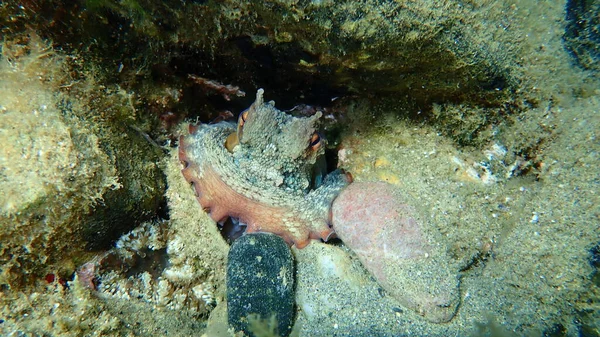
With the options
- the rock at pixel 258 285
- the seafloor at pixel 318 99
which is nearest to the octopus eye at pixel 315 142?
the seafloor at pixel 318 99

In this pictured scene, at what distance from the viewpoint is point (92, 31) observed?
8.03ft

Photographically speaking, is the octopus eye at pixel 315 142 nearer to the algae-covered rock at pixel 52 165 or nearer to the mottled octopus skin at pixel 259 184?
the mottled octopus skin at pixel 259 184

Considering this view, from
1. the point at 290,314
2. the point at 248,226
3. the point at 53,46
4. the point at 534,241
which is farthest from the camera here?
the point at 248,226

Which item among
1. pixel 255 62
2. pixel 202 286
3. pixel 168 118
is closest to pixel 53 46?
pixel 168 118

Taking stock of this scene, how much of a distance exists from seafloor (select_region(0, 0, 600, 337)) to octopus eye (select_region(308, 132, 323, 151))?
0.60m

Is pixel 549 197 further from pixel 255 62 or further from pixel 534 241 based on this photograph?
pixel 255 62

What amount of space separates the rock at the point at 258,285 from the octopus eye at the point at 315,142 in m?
1.08

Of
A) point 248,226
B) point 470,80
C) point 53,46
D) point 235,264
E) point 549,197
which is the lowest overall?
point 235,264

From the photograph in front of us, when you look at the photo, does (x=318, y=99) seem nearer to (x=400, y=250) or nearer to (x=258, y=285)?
(x=400, y=250)

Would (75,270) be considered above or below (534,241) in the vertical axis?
below

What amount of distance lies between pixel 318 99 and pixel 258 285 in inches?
82.8

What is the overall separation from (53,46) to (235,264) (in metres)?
2.43

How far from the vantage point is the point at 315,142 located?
118 inches

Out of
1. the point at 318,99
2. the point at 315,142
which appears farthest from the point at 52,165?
the point at 318,99
